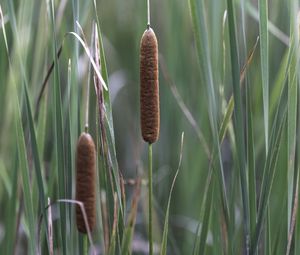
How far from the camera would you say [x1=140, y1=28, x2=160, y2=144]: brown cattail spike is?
3.06 feet

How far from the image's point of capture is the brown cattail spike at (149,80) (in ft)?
3.06

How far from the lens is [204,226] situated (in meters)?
1.12

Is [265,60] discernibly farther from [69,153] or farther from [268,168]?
[69,153]

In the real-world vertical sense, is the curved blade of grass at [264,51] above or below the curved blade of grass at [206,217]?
above

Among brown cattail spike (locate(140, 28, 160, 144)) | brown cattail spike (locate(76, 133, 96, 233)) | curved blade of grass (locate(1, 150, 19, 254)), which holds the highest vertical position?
brown cattail spike (locate(140, 28, 160, 144))

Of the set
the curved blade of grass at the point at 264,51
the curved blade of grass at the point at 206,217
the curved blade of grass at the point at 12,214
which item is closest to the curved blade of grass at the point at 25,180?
the curved blade of grass at the point at 12,214

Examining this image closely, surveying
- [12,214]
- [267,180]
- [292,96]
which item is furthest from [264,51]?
[12,214]

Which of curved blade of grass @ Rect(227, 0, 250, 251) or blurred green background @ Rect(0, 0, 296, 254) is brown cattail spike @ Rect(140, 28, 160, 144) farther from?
blurred green background @ Rect(0, 0, 296, 254)

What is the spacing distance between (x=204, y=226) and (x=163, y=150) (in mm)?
965

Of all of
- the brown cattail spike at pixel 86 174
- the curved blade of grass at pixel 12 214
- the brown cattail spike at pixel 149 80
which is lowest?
the curved blade of grass at pixel 12 214

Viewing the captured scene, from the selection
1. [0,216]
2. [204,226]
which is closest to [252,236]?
[204,226]

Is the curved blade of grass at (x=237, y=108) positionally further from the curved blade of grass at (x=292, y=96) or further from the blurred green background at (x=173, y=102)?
the blurred green background at (x=173, y=102)

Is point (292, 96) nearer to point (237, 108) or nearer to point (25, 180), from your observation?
point (237, 108)

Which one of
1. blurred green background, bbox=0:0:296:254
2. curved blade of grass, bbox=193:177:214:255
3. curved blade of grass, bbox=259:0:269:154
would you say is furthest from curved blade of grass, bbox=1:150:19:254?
curved blade of grass, bbox=259:0:269:154
